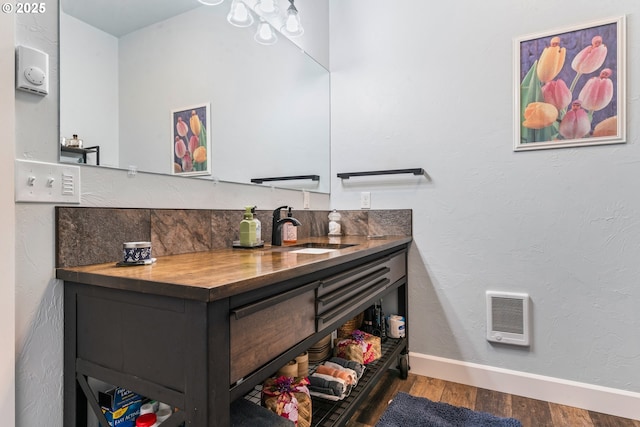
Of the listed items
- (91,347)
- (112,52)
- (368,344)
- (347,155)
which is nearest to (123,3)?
(112,52)

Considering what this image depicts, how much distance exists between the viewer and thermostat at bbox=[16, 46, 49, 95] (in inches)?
37.4

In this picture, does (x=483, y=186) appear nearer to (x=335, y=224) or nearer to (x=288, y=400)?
(x=335, y=224)

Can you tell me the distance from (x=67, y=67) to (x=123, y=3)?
1.20 ft

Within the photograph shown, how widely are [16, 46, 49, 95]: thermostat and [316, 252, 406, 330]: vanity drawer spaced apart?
39.9 inches

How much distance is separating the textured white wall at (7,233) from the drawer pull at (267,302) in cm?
60

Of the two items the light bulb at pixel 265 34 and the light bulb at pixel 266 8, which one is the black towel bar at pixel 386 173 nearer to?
the light bulb at pixel 265 34

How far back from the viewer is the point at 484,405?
1.85 metres

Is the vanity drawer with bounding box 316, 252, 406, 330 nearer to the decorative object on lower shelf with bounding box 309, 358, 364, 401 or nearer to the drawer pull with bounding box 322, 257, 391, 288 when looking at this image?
the drawer pull with bounding box 322, 257, 391, 288

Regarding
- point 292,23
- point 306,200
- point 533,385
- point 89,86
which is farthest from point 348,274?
point 292,23

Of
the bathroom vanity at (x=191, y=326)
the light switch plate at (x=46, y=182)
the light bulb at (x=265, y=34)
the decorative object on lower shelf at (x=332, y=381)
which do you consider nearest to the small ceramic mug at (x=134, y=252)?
the bathroom vanity at (x=191, y=326)

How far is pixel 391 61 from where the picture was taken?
2.34 m

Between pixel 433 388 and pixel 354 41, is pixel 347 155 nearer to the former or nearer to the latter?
pixel 354 41

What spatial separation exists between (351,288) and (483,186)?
114 centimetres

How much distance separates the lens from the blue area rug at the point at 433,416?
1654mm
